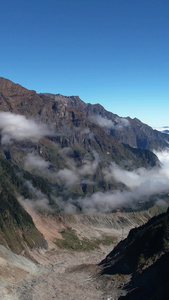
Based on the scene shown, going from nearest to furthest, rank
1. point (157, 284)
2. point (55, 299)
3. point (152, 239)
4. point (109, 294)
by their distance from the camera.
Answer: point (157, 284) < point (109, 294) < point (55, 299) < point (152, 239)

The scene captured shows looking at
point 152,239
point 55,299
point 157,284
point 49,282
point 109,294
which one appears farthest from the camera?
point 49,282

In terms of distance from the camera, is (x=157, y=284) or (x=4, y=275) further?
(x=4, y=275)

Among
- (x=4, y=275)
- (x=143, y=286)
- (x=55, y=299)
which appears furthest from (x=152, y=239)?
(x=4, y=275)

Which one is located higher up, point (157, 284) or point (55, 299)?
point (157, 284)

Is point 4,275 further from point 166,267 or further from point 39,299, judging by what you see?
point 166,267

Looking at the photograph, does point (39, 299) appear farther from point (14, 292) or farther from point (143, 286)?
point (143, 286)

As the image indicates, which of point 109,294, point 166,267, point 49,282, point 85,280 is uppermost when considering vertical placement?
point 166,267
